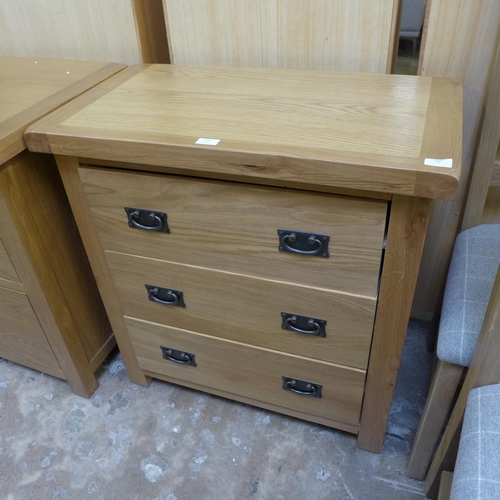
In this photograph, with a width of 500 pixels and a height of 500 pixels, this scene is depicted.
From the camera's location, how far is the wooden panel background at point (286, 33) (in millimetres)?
928

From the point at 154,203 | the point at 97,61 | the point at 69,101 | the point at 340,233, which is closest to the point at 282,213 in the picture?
the point at 340,233

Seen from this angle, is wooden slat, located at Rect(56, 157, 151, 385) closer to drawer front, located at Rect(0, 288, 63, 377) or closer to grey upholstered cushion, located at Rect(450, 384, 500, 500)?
drawer front, located at Rect(0, 288, 63, 377)

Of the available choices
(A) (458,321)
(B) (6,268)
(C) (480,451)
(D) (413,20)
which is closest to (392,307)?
(A) (458,321)

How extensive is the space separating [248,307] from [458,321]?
1.25 ft

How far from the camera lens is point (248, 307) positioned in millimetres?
912

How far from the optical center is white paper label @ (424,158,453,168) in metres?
0.61

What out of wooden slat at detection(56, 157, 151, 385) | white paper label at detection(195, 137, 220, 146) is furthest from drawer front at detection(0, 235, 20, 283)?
white paper label at detection(195, 137, 220, 146)

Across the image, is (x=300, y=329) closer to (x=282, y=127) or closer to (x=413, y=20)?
(x=282, y=127)

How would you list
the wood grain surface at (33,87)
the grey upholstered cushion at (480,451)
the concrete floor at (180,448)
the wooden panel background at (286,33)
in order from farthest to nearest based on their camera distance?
the concrete floor at (180,448) < the wooden panel background at (286,33) < the wood grain surface at (33,87) < the grey upholstered cushion at (480,451)

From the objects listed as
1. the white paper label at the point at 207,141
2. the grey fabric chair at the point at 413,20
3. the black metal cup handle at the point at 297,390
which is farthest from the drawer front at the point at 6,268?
the grey fabric chair at the point at 413,20

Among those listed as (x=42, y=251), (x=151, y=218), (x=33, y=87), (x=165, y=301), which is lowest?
(x=165, y=301)

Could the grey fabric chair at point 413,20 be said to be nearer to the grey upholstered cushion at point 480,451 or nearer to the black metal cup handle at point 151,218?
the black metal cup handle at point 151,218

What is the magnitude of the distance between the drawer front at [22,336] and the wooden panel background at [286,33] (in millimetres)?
701

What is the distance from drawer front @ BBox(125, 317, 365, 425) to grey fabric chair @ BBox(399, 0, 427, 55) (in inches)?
90.8
